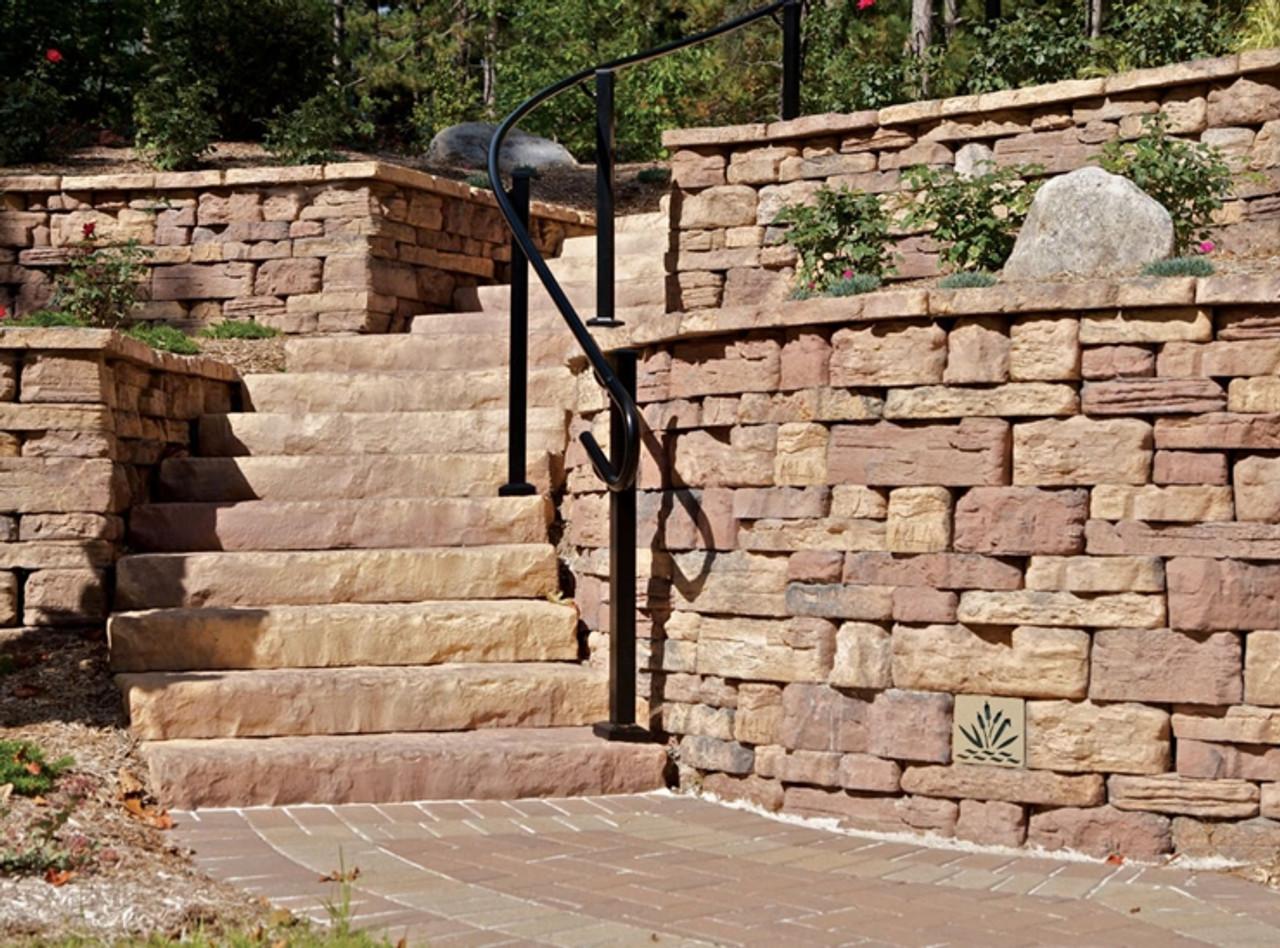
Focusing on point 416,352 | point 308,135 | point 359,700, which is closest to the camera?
point 359,700

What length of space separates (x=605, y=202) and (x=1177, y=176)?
226cm

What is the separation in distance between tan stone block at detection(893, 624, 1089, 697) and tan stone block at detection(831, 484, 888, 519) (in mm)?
380

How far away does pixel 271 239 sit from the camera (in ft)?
30.9

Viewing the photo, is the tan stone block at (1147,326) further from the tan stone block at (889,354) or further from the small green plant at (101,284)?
the small green plant at (101,284)

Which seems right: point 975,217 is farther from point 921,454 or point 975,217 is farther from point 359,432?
point 359,432

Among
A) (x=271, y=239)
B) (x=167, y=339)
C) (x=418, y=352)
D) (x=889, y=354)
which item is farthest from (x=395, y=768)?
(x=271, y=239)

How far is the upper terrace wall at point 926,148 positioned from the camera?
723 cm

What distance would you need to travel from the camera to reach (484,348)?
817 cm

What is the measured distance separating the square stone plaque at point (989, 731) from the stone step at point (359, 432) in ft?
9.15

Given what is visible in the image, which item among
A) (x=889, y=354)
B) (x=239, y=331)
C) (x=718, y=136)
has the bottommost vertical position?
(x=889, y=354)

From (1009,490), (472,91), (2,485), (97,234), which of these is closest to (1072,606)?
(1009,490)

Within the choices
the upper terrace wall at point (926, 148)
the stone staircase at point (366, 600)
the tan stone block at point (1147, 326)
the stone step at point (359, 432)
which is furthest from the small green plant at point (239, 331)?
the tan stone block at point (1147, 326)

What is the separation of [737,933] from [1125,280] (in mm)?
2303

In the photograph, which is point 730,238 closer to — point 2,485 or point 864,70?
point 864,70
